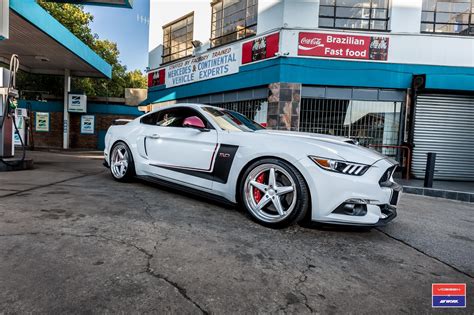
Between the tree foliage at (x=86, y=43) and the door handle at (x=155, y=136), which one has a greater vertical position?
the tree foliage at (x=86, y=43)

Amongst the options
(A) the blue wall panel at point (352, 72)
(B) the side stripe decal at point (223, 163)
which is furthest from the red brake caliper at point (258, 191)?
(A) the blue wall panel at point (352, 72)

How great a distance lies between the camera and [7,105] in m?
6.31

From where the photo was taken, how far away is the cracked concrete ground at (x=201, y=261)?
1.64 metres

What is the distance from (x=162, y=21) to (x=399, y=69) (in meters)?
11.7

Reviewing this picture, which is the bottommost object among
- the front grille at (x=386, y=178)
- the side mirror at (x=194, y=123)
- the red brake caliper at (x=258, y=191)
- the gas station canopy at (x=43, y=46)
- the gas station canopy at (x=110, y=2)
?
the red brake caliper at (x=258, y=191)

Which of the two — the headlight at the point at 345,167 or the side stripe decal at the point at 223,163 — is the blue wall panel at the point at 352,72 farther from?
the headlight at the point at 345,167

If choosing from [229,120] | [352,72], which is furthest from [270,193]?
[352,72]

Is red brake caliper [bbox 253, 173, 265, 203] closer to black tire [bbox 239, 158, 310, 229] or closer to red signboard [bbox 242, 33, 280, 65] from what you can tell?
black tire [bbox 239, 158, 310, 229]

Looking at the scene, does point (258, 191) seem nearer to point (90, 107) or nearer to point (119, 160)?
point (119, 160)

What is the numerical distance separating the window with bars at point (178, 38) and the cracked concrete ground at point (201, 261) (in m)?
11.7

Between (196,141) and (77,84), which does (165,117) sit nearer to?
(196,141)

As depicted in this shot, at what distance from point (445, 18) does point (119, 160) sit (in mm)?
11250

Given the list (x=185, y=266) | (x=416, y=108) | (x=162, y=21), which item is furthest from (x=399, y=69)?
(x=162, y=21)

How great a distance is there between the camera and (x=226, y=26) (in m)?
12.0
